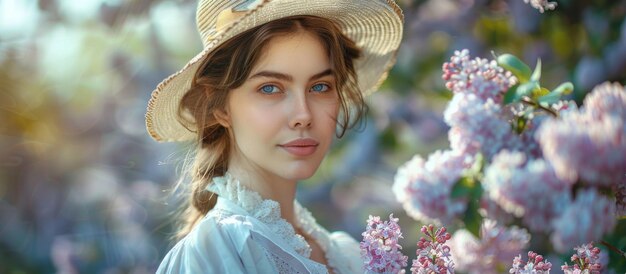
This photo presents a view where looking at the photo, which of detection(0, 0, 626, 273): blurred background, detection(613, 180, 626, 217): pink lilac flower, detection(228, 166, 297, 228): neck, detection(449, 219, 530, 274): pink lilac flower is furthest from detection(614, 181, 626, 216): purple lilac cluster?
detection(0, 0, 626, 273): blurred background

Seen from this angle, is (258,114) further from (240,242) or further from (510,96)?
(510,96)

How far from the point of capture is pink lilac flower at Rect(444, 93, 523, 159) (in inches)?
42.7

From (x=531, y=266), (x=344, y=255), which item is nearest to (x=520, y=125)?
(x=531, y=266)

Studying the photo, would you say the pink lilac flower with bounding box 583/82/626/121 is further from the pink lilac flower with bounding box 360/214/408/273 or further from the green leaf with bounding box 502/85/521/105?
the pink lilac flower with bounding box 360/214/408/273

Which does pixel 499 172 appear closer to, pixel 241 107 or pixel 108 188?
pixel 241 107

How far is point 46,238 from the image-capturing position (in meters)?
3.70

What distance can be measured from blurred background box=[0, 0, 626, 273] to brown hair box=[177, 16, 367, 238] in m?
1.47

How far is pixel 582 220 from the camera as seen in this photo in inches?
38.2

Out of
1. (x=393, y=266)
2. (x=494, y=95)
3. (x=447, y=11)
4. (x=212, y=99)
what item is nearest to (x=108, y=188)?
(x=447, y=11)

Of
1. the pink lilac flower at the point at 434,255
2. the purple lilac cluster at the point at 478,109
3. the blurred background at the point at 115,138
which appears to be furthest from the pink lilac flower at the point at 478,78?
the blurred background at the point at 115,138

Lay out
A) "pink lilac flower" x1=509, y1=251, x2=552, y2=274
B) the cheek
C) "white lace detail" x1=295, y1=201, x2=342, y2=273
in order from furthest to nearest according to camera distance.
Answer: "white lace detail" x1=295, y1=201, x2=342, y2=273
the cheek
"pink lilac flower" x1=509, y1=251, x2=552, y2=274

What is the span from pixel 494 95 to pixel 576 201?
214mm

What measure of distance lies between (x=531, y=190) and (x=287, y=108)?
2.56 feet

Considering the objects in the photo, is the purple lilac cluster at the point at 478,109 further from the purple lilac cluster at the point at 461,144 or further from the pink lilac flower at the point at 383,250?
the pink lilac flower at the point at 383,250
